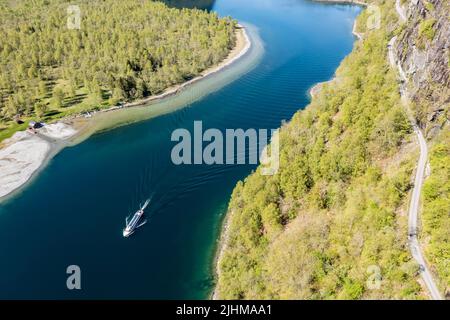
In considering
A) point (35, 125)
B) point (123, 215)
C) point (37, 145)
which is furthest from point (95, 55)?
point (123, 215)

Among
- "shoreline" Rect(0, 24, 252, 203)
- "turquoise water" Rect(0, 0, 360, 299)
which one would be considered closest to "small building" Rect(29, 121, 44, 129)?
"shoreline" Rect(0, 24, 252, 203)

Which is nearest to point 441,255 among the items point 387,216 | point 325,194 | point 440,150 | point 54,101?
point 387,216

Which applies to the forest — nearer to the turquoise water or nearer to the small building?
the small building

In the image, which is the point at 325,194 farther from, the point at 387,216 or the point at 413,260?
the point at 413,260

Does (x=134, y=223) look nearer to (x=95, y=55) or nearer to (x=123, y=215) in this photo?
(x=123, y=215)

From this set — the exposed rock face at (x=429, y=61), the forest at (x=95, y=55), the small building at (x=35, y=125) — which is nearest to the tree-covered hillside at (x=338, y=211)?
the exposed rock face at (x=429, y=61)

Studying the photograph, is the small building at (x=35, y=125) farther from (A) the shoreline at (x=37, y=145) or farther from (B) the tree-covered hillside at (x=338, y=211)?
(B) the tree-covered hillside at (x=338, y=211)
